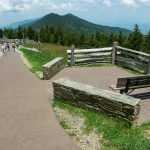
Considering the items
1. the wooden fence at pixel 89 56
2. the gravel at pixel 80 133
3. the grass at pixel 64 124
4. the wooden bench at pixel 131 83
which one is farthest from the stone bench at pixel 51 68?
the grass at pixel 64 124

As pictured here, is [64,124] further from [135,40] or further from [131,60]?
[135,40]

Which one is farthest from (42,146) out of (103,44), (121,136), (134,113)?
(103,44)

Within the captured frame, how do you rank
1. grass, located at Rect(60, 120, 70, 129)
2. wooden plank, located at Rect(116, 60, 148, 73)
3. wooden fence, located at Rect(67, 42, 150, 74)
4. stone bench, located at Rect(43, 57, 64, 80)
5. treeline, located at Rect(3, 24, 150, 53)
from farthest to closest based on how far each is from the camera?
treeline, located at Rect(3, 24, 150, 53)
wooden fence, located at Rect(67, 42, 150, 74)
wooden plank, located at Rect(116, 60, 148, 73)
stone bench, located at Rect(43, 57, 64, 80)
grass, located at Rect(60, 120, 70, 129)

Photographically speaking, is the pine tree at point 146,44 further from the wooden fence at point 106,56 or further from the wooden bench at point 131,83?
the wooden bench at point 131,83

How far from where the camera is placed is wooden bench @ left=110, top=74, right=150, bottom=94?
1207 centimetres

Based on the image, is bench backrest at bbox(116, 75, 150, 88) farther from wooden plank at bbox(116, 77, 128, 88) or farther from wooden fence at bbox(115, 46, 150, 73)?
wooden fence at bbox(115, 46, 150, 73)

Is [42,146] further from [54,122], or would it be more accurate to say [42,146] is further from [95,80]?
[95,80]

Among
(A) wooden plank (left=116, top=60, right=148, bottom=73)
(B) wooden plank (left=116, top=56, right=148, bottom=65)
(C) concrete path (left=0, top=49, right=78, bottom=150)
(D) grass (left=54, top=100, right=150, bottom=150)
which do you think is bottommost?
(C) concrete path (left=0, top=49, right=78, bottom=150)

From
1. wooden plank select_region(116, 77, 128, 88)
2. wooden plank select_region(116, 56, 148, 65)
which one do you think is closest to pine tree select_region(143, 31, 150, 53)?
wooden plank select_region(116, 56, 148, 65)

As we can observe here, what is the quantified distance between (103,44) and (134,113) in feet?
329

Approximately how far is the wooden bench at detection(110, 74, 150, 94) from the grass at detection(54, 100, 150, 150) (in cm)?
202

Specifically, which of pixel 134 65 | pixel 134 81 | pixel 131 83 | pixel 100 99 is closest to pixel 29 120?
pixel 100 99

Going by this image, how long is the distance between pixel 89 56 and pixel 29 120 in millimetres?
10696

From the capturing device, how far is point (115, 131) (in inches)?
359
